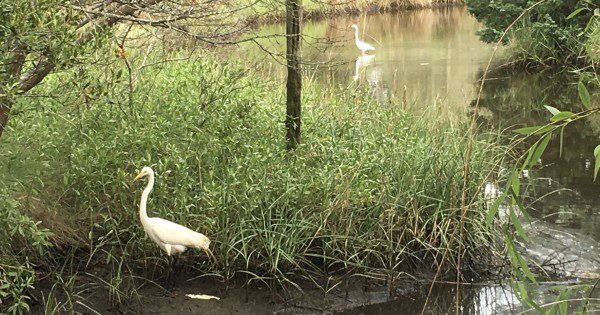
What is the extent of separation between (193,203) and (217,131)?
0.65 meters

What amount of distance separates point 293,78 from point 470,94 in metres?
7.55

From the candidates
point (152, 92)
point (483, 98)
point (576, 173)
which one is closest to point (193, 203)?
point (152, 92)

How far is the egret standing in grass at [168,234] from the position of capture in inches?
173

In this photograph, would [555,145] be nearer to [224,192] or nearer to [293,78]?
[293,78]

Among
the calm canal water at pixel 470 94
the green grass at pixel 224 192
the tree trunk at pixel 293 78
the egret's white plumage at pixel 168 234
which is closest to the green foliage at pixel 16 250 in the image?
the green grass at pixel 224 192

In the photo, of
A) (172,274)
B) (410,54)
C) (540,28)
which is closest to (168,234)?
(172,274)

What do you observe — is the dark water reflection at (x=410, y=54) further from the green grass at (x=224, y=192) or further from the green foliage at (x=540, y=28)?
the green grass at (x=224, y=192)

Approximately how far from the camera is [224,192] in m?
4.84

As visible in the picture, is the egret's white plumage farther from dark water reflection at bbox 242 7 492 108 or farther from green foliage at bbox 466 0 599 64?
green foliage at bbox 466 0 599 64

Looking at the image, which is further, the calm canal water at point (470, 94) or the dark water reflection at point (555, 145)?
the dark water reflection at point (555, 145)

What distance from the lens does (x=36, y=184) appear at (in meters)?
4.66

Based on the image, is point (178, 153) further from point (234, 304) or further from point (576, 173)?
point (576, 173)

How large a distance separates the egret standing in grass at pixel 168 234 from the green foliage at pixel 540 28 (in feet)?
35.5

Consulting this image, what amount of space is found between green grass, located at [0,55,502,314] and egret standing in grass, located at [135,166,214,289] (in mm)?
226
